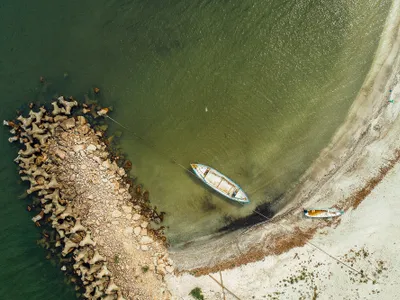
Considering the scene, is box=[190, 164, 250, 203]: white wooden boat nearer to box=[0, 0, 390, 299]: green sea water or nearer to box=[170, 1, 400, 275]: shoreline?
box=[0, 0, 390, 299]: green sea water

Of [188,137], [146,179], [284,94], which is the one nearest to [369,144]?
[284,94]

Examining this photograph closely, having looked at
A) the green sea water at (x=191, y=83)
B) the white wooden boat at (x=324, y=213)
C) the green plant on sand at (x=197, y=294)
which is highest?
the green sea water at (x=191, y=83)

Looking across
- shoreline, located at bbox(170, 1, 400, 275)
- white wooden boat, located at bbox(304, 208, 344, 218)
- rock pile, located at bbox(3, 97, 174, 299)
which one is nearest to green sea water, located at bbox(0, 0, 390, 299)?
shoreline, located at bbox(170, 1, 400, 275)

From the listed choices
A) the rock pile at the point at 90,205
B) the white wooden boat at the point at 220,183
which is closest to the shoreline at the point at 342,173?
the white wooden boat at the point at 220,183

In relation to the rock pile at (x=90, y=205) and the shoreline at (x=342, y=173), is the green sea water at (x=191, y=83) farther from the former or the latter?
the rock pile at (x=90, y=205)

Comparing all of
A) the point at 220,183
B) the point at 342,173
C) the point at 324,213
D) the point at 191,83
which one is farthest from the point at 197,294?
the point at 191,83

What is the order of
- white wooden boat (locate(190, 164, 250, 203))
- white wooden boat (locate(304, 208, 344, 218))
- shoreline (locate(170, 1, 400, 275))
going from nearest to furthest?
white wooden boat (locate(304, 208, 344, 218)), shoreline (locate(170, 1, 400, 275)), white wooden boat (locate(190, 164, 250, 203))

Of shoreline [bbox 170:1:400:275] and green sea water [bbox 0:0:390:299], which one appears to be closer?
shoreline [bbox 170:1:400:275]
